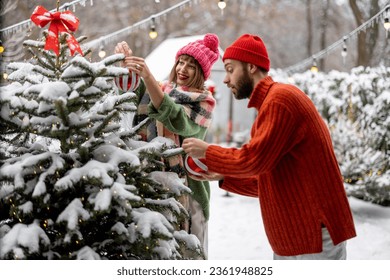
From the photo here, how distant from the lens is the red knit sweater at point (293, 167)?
6.82ft

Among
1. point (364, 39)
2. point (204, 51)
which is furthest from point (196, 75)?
point (364, 39)

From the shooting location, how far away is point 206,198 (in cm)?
312

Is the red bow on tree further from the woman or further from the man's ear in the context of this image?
the man's ear

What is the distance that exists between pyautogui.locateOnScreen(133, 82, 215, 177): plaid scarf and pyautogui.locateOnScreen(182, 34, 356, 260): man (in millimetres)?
698

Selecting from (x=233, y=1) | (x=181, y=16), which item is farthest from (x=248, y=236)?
(x=233, y=1)

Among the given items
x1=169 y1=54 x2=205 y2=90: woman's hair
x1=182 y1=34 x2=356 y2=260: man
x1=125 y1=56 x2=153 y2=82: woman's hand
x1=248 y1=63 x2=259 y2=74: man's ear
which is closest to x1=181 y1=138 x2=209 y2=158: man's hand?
x1=182 y1=34 x2=356 y2=260: man

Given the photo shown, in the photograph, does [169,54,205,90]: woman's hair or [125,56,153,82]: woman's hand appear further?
[169,54,205,90]: woman's hair

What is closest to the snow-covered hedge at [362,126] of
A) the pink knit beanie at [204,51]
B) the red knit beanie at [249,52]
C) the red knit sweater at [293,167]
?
the pink knit beanie at [204,51]

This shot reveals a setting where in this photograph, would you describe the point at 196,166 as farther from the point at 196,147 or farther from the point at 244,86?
the point at 244,86

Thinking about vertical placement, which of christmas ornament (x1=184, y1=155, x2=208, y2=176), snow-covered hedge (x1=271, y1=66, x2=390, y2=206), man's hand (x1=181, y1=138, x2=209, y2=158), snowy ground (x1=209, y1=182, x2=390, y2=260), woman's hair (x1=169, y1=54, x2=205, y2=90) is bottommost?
snowy ground (x1=209, y1=182, x2=390, y2=260)

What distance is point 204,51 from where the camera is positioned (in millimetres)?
2980

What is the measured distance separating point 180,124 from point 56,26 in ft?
2.59

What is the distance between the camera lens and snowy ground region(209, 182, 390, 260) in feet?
16.9

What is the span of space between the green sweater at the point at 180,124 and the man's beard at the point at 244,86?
48 centimetres
